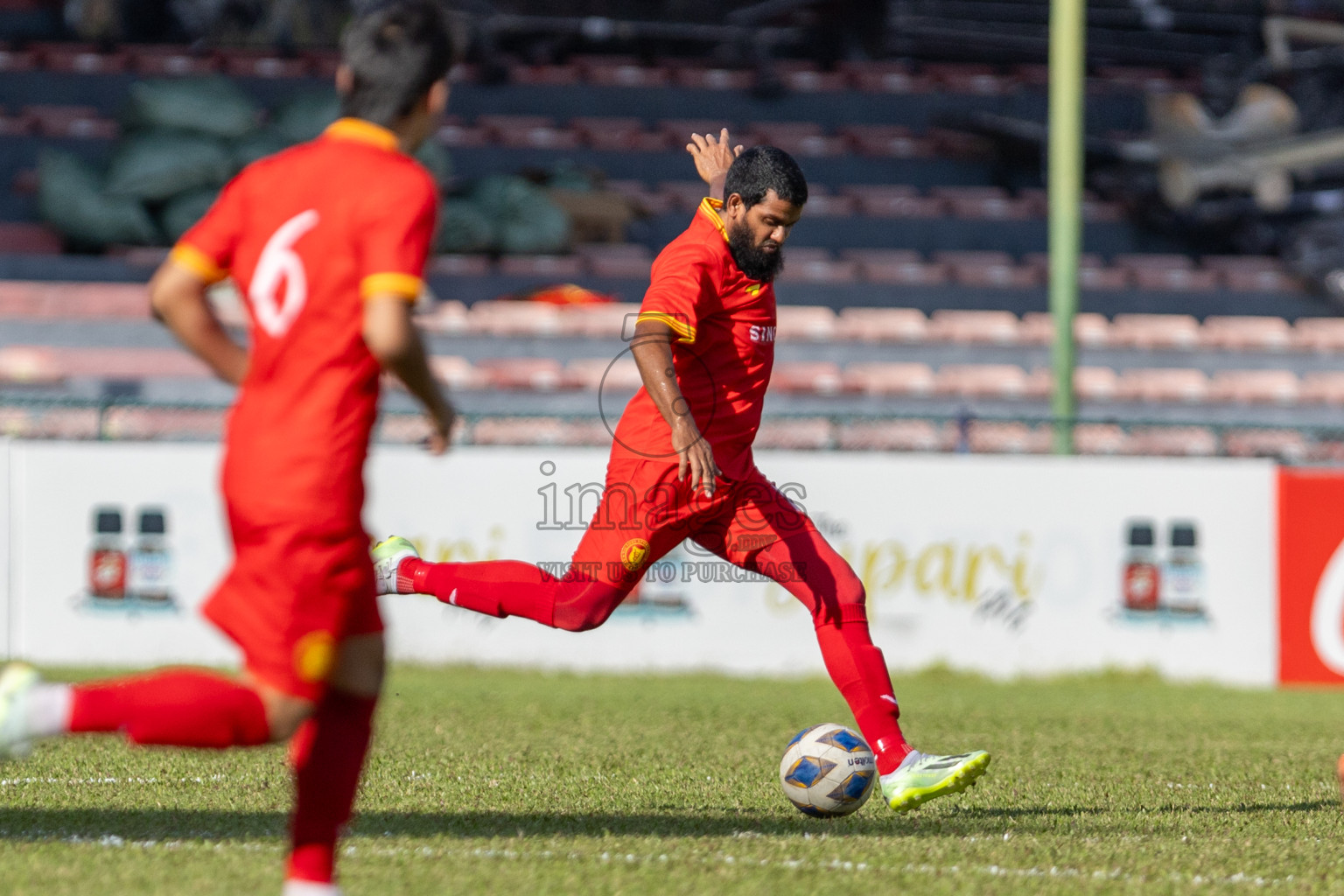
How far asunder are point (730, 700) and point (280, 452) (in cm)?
614

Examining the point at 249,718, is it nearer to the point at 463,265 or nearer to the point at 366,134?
the point at 366,134

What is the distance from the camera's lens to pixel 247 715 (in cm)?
303

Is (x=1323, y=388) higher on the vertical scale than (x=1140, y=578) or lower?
higher

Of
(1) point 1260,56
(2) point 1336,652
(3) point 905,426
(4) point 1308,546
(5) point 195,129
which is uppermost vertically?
(1) point 1260,56

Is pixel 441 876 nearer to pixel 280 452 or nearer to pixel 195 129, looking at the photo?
pixel 280 452

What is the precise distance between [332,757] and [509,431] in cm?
795

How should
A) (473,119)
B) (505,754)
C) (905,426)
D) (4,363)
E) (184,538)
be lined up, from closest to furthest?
(505,754) → (184,538) → (905,426) → (4,363) → (473,119)

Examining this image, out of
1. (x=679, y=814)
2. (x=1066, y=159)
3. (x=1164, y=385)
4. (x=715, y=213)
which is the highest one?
(x=1066, y=159)

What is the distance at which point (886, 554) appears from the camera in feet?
34.6

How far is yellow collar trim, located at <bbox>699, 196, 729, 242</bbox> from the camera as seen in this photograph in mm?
4992

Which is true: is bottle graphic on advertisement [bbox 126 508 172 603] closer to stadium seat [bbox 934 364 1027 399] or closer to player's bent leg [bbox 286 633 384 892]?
player's bent leg [bbox 286 633 384 892]

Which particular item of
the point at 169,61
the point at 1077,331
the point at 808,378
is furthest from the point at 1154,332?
the point at 169,61

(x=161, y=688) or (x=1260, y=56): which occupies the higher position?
(x=1260, y=56)


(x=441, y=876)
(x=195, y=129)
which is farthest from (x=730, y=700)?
(x=195, y=129)
